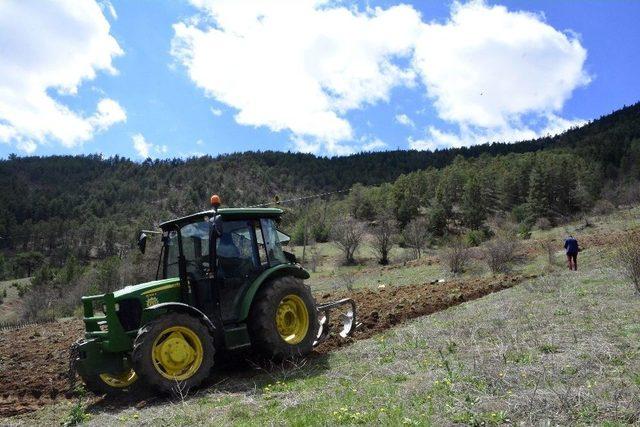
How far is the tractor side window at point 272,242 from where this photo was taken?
854 centimetres

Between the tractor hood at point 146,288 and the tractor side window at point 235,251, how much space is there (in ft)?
2.31

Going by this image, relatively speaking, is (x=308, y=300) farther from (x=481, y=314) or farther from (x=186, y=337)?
(x=481, y=314)

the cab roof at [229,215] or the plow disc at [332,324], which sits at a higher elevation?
the cab roof at [229,215]

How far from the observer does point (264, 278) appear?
8102 millimetres

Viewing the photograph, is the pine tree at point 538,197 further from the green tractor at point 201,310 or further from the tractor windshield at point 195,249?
the tractor windshield at point 195,249

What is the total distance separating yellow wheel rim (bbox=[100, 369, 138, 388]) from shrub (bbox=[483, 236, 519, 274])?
20.0m

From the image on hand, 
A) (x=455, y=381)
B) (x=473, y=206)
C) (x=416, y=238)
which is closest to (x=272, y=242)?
(x=455, y=381)

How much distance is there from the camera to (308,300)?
8555 mm

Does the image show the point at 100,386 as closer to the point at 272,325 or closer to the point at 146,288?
the point at 146,288

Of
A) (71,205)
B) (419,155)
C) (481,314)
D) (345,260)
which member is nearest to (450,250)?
(481,314)

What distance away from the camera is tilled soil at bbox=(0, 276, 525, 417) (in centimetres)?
818

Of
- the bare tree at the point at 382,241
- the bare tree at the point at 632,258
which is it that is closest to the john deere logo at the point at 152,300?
the bare tree at the point at 632,258

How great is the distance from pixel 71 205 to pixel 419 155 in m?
109

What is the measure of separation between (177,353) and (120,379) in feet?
4.10
